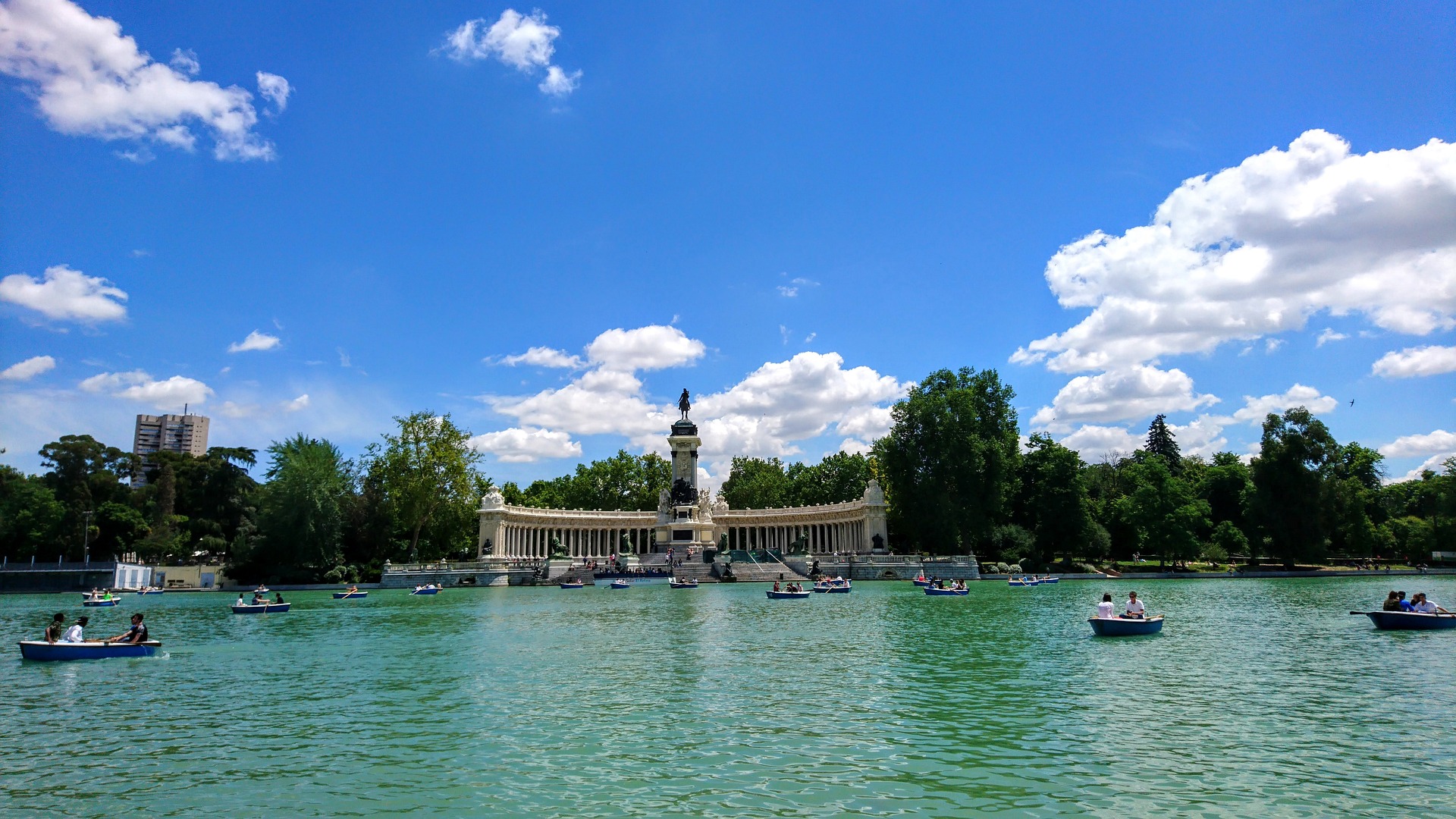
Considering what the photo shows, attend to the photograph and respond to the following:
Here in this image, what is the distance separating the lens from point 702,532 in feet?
259

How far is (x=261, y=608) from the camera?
4009 cm

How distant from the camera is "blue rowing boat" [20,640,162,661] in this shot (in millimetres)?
22234

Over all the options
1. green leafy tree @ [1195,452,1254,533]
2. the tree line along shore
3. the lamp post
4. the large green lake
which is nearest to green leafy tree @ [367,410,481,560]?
the tree line along shore

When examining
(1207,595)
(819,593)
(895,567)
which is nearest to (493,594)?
(819,593)

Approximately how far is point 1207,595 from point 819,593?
1929cm

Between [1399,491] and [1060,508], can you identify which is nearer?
[1060,508]

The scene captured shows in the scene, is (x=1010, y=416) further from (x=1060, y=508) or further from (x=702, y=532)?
(x=702, y=532)

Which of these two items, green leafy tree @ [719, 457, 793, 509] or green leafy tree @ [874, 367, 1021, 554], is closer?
green leafy tree @ [874, 367, 1021, 554]

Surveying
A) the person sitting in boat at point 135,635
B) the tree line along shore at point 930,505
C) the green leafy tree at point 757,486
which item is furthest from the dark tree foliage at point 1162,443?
the person sitting in boat at point 135,635

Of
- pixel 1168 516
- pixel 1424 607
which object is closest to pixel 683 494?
pixel 1168 516

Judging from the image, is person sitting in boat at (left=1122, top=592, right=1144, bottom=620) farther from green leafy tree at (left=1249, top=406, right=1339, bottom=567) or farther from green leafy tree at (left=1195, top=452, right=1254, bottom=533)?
green leafy tree at (left=1195, top=452, right=1254, bottom=533)

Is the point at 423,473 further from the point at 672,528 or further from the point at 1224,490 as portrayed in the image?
the point at 1224,490

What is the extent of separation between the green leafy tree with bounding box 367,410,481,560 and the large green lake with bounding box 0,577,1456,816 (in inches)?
1745

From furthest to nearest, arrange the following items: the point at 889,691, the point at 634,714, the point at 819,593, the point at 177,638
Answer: the point at 819,593 → the point at 177,638 → the point at 889,691 → the point at 634,714
